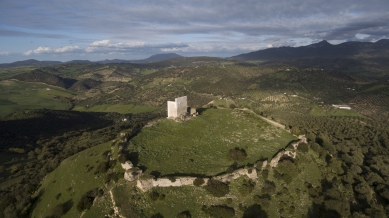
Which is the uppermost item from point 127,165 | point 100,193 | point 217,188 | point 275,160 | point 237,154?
point 127,165

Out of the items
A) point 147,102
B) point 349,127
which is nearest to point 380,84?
point 349,127

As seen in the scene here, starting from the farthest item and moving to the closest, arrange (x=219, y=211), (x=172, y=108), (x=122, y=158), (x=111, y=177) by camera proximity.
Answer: (x=172, y=108) → (x=122, y=158) → (x=111, y=177) → (x=219, y=211)

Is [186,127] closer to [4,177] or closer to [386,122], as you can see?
[4,177]

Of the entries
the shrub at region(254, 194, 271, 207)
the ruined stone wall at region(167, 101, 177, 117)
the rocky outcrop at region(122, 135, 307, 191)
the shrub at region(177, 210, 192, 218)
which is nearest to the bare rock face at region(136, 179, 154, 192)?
the rocky outcrop at region(122, 135, 307, 191)

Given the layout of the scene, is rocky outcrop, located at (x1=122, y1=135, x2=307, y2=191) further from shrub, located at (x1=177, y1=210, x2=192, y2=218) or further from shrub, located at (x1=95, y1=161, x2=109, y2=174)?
shrub, located at (x1=177, y1=210, x2=192, y2=218)

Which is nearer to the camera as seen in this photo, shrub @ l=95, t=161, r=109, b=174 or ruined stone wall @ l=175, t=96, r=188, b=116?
shrub @ l=95, t=161, r=109, b=174

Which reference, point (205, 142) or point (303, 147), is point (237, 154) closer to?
point (205, 142)

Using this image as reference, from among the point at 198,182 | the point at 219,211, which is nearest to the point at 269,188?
the point at 219,211
